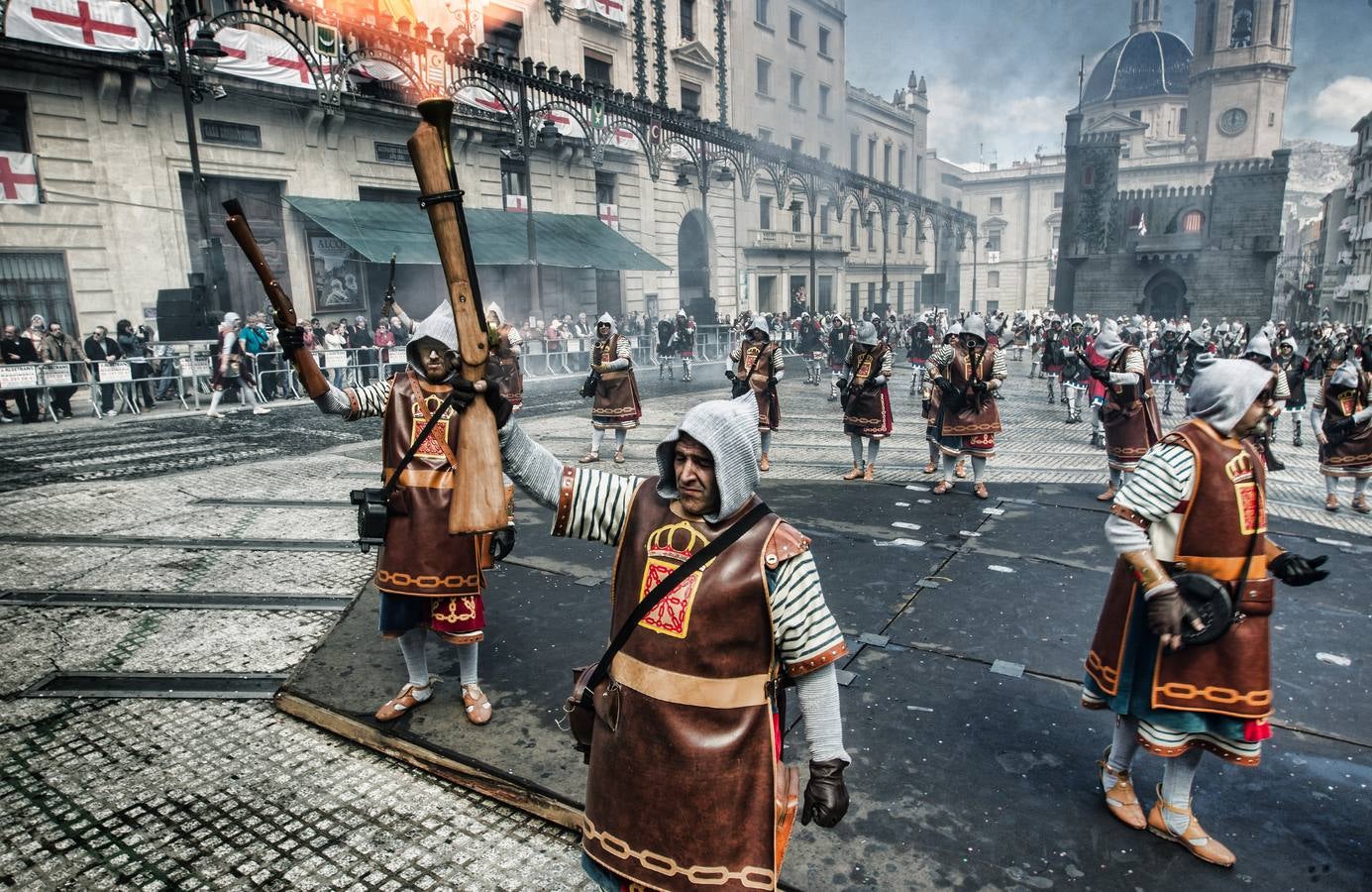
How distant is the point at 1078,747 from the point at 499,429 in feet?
10.9

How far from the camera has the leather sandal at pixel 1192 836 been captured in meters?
3.00

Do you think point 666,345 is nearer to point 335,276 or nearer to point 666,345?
point 666,345

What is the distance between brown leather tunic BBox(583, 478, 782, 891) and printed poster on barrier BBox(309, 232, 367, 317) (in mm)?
20882

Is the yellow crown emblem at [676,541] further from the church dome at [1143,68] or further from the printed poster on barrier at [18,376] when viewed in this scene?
the church dome at [1143,68]

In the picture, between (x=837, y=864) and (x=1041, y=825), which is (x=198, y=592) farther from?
(x=1041, y=825)

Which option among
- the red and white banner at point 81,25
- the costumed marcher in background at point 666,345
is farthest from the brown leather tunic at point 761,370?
the red and white banner at point 81,25

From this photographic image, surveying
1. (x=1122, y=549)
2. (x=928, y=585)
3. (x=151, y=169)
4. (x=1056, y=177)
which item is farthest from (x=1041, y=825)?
(x=1056, y=177)

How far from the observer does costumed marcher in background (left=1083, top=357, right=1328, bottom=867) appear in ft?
9.70

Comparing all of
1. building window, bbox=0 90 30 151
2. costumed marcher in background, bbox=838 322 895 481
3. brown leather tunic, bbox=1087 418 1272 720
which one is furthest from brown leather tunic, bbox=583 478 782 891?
building window, bbox=0 90 30 151

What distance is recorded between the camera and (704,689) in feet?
6.88

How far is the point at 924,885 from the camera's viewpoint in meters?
2.91

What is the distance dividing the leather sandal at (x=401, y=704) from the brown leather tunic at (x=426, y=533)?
2.07ft

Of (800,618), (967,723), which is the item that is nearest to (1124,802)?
(967,723)

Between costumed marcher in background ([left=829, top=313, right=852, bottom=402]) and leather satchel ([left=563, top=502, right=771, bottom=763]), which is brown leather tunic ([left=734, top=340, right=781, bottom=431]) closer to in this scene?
leather satchel ([left=563, top=502, right=771, bottom=763])
